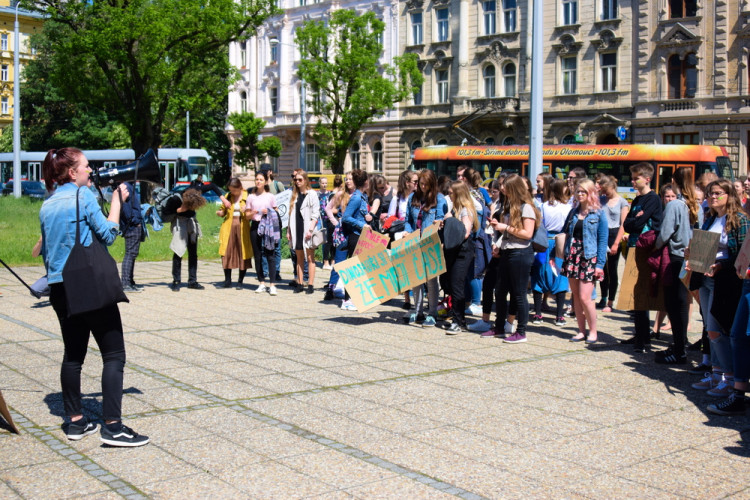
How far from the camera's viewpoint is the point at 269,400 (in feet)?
23.0

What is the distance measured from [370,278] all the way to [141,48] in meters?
27.7

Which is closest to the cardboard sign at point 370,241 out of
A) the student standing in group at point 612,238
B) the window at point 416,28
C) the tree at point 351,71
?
the student standing in group at point 612,238

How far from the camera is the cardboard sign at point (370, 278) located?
1080 centimetres

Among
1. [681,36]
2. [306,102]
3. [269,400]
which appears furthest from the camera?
[306,102]

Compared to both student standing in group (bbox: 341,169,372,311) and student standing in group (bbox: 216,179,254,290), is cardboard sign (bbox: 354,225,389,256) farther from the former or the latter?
student standing in group (bbox: 216,179,254,290)

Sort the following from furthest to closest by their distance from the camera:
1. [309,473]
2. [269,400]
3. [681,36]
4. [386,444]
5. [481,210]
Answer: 1. [681,36]
2. [481,210]
3. [269,400]
4. [386,444]
5. [309,473]

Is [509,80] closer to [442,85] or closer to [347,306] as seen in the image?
[442,85]

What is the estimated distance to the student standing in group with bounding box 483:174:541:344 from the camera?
31.5 ft

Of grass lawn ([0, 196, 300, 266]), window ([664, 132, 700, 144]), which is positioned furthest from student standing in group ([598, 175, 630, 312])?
window ([664, 132, 700, 144])

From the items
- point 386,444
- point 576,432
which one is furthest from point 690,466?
point 386,444

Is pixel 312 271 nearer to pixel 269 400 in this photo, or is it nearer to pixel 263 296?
pixel 263 296

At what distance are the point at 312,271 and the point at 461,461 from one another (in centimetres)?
859

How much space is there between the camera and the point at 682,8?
1629 inches

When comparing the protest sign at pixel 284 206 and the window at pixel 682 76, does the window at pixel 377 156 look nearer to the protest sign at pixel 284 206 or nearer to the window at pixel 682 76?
the window at pixel 682 76
